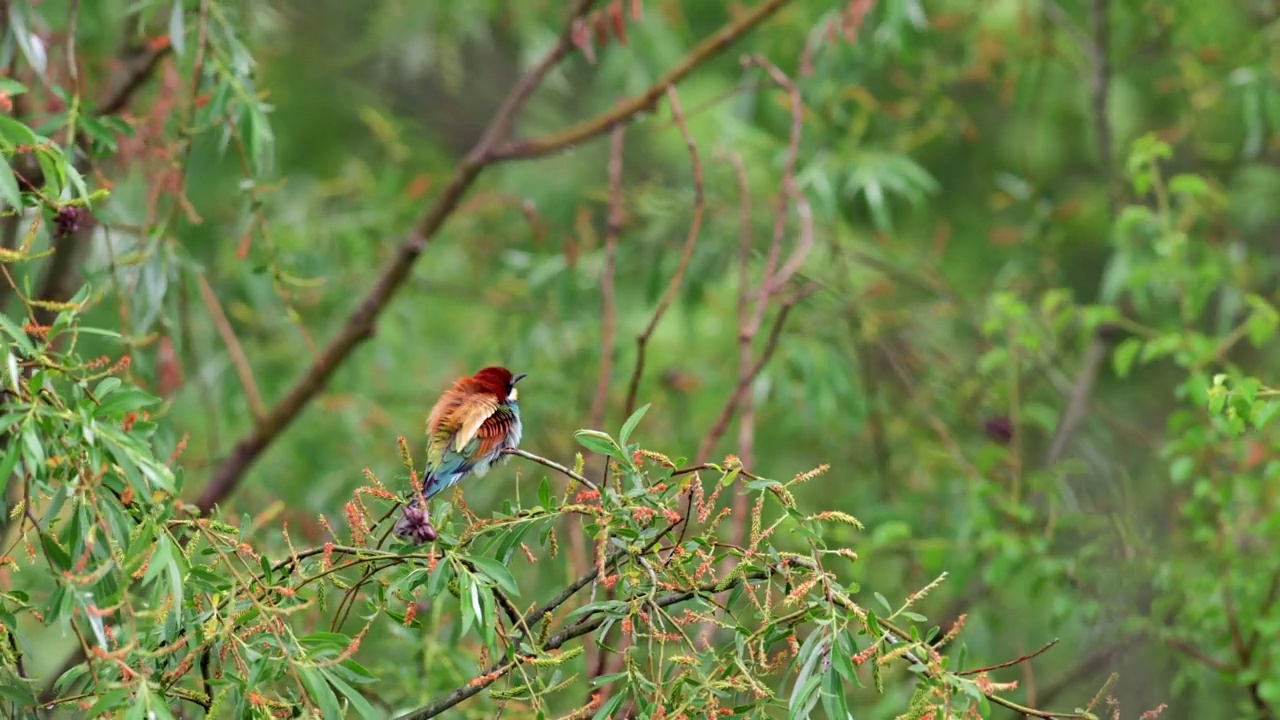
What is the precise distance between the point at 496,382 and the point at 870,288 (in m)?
3.14

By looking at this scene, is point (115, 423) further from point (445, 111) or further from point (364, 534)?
point (445, 111)

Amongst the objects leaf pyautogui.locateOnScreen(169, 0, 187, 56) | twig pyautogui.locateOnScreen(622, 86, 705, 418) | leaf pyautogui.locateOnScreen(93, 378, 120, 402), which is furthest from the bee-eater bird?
leaf pyautogui.locateOnScreen(169, 0, 187, 56)

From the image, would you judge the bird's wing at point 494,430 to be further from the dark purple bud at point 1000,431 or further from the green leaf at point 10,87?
the dark purple bud at point 1000,431

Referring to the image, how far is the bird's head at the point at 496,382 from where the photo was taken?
9.05ft

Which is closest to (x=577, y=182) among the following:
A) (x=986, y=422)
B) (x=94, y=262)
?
(x=986, y=422)

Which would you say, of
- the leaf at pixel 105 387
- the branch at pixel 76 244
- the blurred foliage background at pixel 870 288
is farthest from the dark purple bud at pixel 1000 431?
the leaf at pixel 105 387

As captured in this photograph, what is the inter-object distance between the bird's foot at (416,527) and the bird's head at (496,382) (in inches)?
33.4

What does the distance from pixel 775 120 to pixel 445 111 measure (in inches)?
63.9

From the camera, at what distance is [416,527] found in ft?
6.13

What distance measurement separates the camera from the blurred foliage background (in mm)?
4086

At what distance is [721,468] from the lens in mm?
1821

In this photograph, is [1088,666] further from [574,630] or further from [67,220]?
[67,220]

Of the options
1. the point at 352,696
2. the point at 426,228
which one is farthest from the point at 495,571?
the point at 426,228

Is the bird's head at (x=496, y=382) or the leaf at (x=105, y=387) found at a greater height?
the leaf at (x=105, y=387)
